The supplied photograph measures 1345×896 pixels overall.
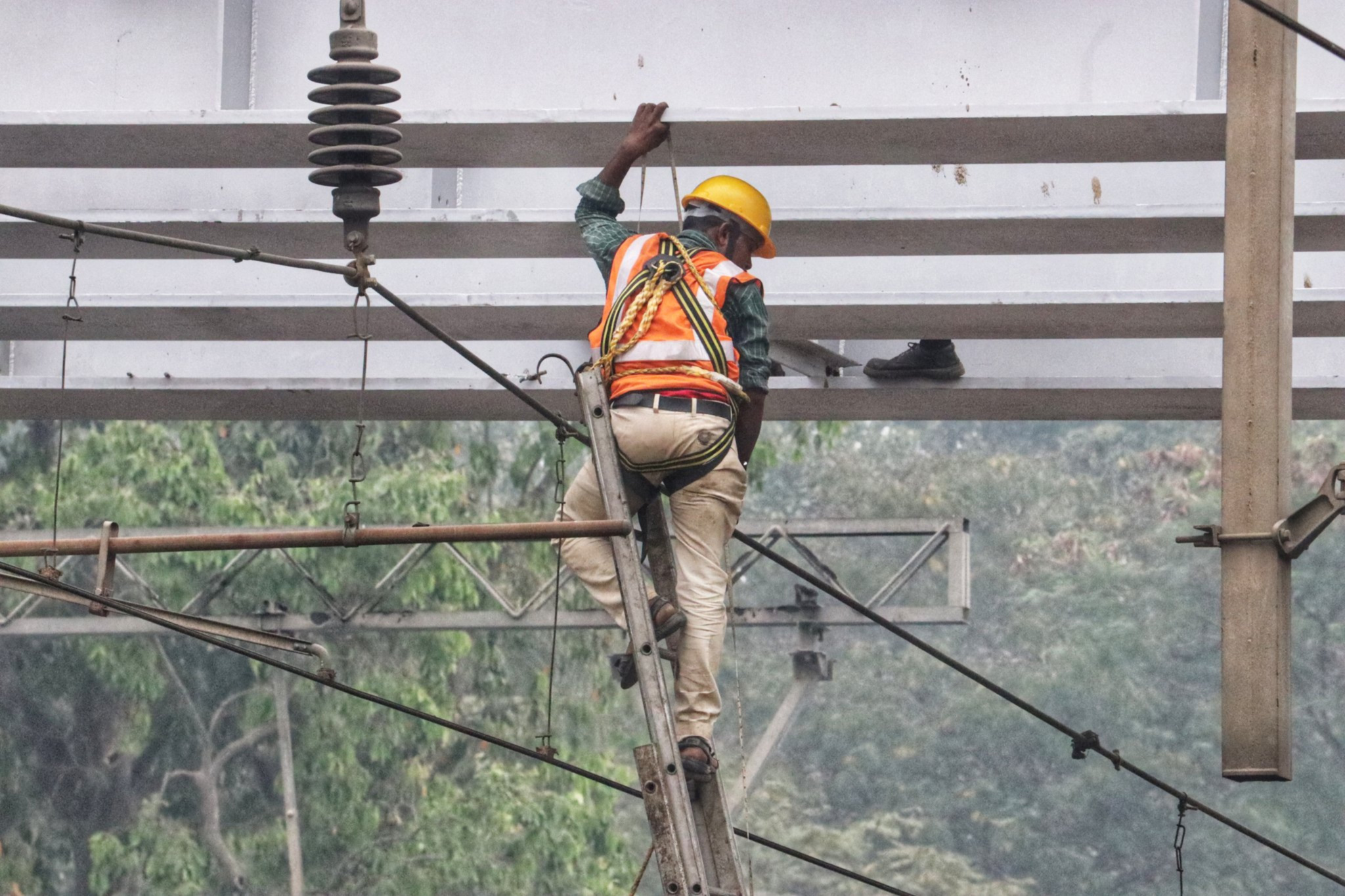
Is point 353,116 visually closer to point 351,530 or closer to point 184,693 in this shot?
point 351,530

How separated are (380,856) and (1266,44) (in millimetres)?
19731

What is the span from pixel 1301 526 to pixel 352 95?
2893 mm

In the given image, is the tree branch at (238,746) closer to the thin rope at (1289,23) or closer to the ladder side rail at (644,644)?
the ladder side rail at (644,644)

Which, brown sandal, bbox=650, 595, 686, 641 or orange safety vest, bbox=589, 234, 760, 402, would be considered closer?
brown sandal, bbox=650, 595, 686, 641

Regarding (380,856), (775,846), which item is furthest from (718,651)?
(380,856)

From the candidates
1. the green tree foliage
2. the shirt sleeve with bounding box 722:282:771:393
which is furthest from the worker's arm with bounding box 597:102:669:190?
the green tree foliage

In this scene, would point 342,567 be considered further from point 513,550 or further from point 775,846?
point 775,846

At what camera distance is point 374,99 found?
20.8ft

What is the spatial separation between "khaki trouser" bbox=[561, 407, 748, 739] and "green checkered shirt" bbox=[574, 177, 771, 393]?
224mm

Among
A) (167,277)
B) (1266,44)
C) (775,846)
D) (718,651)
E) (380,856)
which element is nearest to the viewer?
(1266,44)

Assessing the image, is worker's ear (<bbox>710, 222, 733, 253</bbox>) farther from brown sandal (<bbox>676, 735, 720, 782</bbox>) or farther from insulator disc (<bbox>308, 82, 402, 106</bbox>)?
brown sandal (<bbox>676, 735, 720, 782</bbox>)

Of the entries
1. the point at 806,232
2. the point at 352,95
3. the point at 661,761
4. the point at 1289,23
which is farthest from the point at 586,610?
the point at 1289,23

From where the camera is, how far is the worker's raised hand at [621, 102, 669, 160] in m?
6.87

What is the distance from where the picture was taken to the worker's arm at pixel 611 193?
22.5 feet
